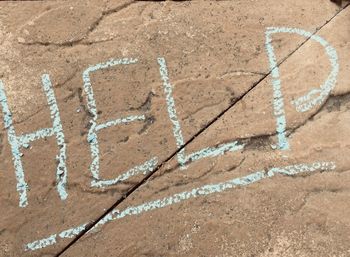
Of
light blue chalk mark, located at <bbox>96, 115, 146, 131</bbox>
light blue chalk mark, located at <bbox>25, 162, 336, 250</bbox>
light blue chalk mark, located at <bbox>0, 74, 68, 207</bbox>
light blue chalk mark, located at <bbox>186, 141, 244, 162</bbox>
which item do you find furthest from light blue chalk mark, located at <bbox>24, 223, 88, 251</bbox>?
light blue chalk mark, located at <bbox>186, 141, 244, 162</bbox>

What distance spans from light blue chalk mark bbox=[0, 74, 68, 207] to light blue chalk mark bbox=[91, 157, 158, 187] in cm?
13

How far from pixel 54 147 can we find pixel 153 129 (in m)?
0.40

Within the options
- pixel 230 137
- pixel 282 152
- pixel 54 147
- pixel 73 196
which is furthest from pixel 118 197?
pixel 282 152

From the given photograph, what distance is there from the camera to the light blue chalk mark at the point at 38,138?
2.30 m

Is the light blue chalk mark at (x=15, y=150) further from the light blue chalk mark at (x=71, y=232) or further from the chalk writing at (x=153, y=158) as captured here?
the light blue chalk mark at (x=71, y=232)

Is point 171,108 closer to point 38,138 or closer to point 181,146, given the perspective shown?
point 181,146

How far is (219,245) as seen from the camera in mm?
2248

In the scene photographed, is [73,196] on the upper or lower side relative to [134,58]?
lower

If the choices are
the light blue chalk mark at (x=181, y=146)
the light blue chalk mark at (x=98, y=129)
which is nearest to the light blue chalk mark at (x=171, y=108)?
the light blue chalk mark at (x=181, y=146)

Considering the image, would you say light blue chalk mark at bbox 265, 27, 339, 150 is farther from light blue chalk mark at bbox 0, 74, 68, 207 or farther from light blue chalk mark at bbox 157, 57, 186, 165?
light blue chalk mark at bbox 0, 74, 68, 207

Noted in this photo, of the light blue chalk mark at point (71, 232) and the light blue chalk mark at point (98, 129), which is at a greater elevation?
the light blue chalk mark at point (98, 129)

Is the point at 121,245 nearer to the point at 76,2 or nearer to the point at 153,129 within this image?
the point at 153,129

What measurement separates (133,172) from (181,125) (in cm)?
27

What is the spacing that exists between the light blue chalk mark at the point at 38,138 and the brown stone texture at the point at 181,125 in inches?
0.8
